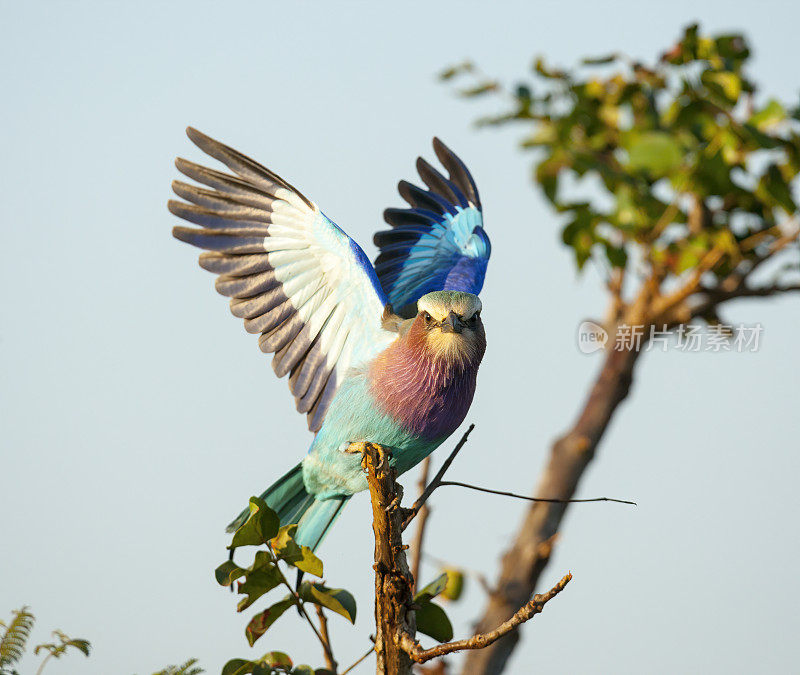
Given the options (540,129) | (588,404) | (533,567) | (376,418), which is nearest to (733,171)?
(540,129)

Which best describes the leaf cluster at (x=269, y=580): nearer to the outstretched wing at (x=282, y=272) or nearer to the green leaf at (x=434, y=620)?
the green leaf at (x=434, y=620)

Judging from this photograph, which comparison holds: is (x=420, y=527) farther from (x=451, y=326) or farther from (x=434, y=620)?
(x=451, y=326)

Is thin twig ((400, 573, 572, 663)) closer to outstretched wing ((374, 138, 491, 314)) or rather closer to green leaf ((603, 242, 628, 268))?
outstretched wing ((374, 138, 491, 314))

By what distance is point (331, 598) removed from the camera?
→ 2594mm

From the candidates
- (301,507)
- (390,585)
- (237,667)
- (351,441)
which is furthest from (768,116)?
(237,667)

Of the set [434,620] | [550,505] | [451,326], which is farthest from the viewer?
[550,505]

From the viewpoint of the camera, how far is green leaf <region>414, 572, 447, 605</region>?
2643mm

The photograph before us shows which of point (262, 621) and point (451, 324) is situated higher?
point (451, 324)

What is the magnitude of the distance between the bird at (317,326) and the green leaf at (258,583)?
671mm

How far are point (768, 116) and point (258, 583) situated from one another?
141 inches

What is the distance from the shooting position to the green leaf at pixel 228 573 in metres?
2.49

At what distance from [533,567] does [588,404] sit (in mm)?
1105

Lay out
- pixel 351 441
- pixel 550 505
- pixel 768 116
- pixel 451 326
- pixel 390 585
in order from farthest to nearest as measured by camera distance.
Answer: pixel 550 505 → pixel 768 116 → pixel 351 441 → pixel 451 326 → pixel 390 585

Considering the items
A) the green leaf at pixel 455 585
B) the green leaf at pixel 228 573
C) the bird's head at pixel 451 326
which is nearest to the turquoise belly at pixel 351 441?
the bird's head at pixel 451 326
